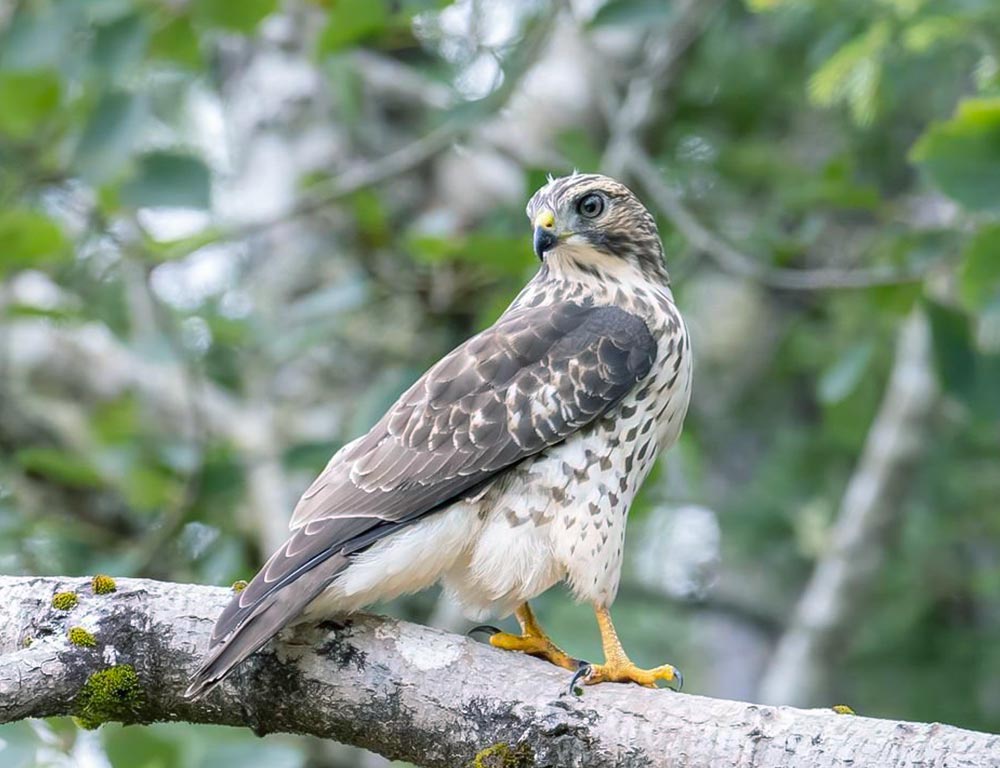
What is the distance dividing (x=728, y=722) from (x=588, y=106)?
5110 millimetres

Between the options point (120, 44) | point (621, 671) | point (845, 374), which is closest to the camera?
point (621, 671)

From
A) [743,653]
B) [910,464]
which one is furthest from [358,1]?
[743,653]

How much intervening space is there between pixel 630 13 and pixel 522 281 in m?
1.16

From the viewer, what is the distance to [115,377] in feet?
24.8

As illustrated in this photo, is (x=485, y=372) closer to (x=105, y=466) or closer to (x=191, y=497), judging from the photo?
(x=191, y=497)

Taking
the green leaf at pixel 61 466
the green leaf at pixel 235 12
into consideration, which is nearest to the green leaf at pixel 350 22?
the green leaf at pixel 235 12

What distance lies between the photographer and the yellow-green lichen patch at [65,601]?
145 inches

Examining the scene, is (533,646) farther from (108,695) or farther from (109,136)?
(109,136)

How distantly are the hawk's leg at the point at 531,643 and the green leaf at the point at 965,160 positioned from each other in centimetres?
189

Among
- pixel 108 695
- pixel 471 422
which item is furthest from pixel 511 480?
pixel 108 695

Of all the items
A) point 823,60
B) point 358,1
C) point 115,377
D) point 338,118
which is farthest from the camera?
point 338,118

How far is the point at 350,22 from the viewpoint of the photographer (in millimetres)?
6031

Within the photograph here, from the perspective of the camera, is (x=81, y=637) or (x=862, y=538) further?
(x=862, y=538)

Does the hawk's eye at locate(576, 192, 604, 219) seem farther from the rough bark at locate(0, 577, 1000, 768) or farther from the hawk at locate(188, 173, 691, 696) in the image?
the rough bark at locate(0, 577, 1000, 768)
